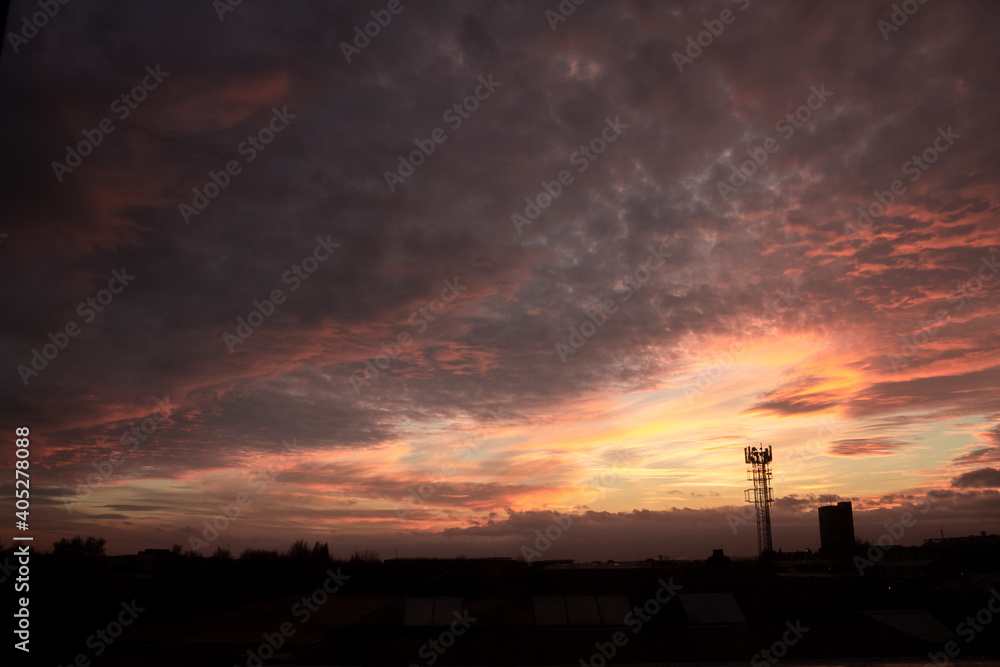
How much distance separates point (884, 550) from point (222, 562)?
111219 mm

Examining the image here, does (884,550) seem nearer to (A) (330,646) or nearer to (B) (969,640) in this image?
(B) (969,640)

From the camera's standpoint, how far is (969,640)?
2798cm

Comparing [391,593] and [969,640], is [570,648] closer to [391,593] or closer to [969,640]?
[969,640]

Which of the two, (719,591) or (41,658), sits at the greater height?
(719,591)

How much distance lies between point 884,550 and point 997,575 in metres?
67.3

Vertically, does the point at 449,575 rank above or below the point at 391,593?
above

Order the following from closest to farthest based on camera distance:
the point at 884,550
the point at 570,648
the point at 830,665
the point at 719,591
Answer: the point at 830,665, the point at 570,648, the point at 719,591, the point at 884,550

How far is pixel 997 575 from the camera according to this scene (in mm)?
47062

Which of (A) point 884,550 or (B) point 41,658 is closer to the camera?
(B) point 41,658

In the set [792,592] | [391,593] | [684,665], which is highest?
[792,592]

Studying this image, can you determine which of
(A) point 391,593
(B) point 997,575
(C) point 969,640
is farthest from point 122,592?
(B) point 997,575

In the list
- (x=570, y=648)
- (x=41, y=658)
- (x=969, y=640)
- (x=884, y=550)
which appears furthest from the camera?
(x=884, y=550)

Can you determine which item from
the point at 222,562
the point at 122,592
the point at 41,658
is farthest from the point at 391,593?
the point at 41,658

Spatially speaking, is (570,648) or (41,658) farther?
(41,658)
